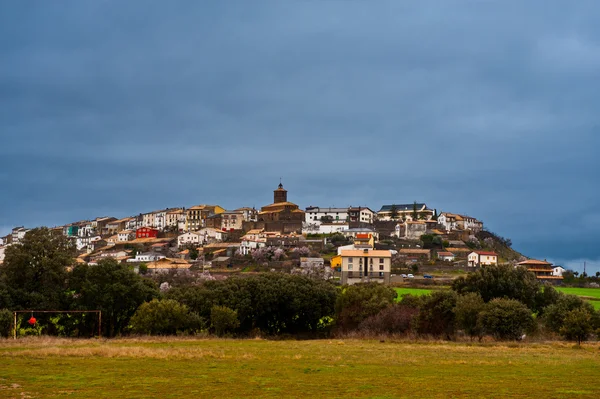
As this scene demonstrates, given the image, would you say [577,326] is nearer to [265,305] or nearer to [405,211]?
[265,305]

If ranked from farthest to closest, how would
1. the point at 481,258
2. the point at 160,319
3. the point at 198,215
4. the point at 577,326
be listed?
1. the point at 198,215
2. the point at 481,258
3. the point at 160,319
4. the point at 577,326

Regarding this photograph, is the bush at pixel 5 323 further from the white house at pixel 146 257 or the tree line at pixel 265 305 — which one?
the white house at pixel 146 257

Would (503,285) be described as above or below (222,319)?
above

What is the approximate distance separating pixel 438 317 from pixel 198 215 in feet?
441

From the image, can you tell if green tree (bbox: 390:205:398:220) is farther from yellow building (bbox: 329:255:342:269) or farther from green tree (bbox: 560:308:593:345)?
green tree (bbox: 560:308:593:345)

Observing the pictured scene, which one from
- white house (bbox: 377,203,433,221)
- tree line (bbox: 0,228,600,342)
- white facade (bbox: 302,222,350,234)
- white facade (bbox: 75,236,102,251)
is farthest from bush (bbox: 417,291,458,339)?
white facade (bbox: 75,236,102,251)

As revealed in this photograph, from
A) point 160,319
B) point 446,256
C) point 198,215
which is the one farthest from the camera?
point 198,215

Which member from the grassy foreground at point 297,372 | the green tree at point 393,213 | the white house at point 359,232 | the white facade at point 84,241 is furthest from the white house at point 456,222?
the grassy foreground at point 297,372

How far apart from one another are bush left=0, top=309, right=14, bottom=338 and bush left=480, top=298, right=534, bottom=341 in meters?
26.8

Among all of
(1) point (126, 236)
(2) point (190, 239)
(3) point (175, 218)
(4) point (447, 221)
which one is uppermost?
(3) point (175, 218)

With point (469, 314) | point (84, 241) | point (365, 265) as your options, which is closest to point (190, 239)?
point (84, 241)

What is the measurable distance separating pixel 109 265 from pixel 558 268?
90.2 m

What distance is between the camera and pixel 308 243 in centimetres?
13500

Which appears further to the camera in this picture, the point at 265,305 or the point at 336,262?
the point at 336,262
